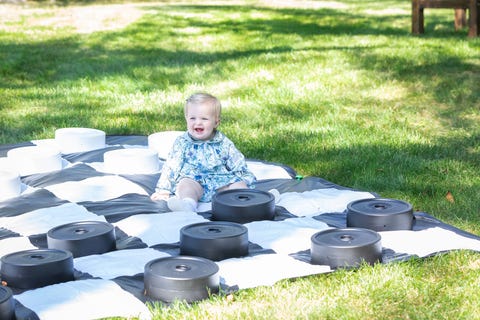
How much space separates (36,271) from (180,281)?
1.80 feet

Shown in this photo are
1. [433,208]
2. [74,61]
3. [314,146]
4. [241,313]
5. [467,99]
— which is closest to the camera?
[241,313]

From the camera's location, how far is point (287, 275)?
319 centimetres

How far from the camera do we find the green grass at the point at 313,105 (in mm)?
3062

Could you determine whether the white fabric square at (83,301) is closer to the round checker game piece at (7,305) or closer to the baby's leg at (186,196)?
the round checker game piece at (7,305)

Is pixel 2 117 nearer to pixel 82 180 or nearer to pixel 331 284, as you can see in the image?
pixel 82 180

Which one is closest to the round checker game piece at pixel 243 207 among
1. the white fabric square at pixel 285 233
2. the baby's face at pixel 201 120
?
the white fabric square at pixel 285 233

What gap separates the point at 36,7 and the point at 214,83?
30.2ft

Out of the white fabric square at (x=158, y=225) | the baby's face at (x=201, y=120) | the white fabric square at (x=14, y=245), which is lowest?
the white fabric square at (x=158, y=225)

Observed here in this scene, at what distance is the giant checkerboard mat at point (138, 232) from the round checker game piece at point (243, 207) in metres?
0.06

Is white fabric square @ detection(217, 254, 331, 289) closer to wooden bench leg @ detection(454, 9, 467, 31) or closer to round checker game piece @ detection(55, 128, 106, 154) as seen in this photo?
round checker game piece @ detection(55, 128, 106, 154)

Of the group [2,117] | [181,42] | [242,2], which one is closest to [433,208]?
[2,117]

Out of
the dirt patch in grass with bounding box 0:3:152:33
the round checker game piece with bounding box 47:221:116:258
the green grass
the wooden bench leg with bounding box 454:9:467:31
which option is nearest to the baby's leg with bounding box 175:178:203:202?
the round checker game piece with bounding box 47:221:116:258

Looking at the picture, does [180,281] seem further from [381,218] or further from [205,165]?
[205,165]

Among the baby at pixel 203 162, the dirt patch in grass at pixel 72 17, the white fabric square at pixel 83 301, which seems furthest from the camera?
the dirt patch in grass at pixel 72 17
